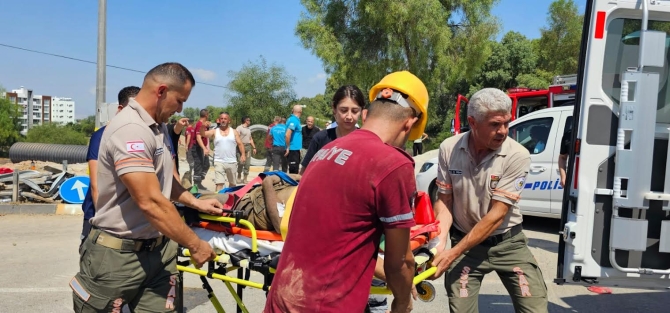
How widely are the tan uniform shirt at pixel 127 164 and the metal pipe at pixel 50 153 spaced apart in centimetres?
1647

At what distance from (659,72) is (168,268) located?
355 centimetres

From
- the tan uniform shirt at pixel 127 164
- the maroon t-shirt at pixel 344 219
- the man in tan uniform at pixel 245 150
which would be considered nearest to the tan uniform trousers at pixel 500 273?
the maroon t-shirt at pixel 344 219

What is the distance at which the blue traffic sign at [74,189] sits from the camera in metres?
10.0

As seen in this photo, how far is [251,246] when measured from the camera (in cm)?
321

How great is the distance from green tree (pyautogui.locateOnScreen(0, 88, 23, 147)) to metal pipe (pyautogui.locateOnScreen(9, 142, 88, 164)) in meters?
41.0

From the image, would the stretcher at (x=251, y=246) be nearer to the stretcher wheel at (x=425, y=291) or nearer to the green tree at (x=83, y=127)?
the stretcher wheel at (x=425, y=291)

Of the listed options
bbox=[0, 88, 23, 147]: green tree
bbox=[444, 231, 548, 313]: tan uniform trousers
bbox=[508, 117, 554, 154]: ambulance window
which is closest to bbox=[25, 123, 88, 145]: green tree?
bbox=[0, 88, 23, 147]: green tree

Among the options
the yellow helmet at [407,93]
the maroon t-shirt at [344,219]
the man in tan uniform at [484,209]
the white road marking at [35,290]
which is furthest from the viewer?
the white road marking at [35,290]

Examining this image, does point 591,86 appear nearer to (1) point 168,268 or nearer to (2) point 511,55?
(1) point 168,268

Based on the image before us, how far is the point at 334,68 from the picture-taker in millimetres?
22000

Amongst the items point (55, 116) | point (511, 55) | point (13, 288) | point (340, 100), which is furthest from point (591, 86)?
point (55, 116)

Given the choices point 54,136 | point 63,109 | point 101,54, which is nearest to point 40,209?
point 101,54

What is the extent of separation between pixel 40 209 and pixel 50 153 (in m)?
9.86

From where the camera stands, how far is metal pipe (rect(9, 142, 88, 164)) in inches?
725
